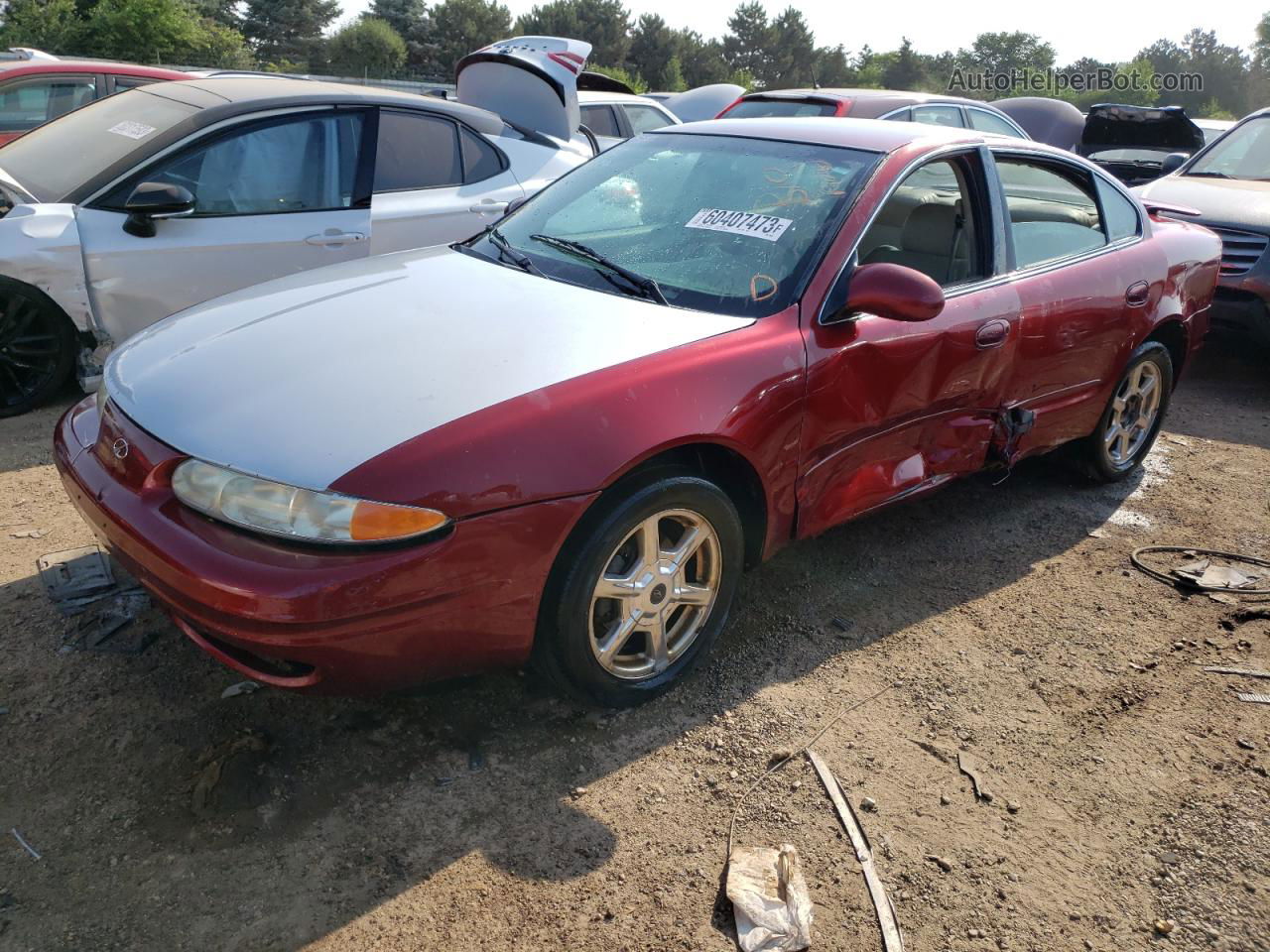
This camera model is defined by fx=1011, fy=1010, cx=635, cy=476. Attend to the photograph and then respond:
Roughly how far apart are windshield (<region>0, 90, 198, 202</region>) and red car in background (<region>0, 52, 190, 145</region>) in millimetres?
2264

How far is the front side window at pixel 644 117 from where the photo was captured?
33.0 ft

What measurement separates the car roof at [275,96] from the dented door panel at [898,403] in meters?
3.30

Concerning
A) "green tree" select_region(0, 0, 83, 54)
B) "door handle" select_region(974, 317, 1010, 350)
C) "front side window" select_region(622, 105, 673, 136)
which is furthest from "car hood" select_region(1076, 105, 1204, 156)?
"green tree" select_region(0, 0, 83, 54)

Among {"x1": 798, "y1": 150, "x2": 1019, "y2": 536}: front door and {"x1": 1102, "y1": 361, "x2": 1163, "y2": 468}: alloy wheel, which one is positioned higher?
{"x1": 798, "y1": 150, "x2": 1019, "y2": 536}: front door

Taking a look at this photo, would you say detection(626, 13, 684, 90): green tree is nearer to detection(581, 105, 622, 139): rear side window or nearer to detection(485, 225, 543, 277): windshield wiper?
detection(581, 105, 622, 139): rear side window

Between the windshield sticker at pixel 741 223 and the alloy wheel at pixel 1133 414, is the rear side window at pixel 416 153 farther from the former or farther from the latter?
the alloy wheel at pixel 1133 414

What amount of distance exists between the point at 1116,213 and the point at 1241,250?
2939mm

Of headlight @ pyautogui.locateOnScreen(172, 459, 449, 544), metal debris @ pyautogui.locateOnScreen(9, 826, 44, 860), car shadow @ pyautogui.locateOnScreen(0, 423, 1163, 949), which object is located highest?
headlight @ pyautogui.locateOnScreen(172, 459, 449, 544)

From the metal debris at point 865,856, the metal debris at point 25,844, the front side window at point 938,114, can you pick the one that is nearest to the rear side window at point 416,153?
the metal debris at point 25,844

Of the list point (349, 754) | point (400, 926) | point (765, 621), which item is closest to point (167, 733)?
point (349, 754)

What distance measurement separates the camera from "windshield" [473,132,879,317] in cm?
305

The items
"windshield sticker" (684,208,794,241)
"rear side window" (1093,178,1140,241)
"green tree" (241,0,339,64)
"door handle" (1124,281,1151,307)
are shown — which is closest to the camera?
"windshield sticker" (684,208,794,241)

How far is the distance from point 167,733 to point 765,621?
72.6 inches

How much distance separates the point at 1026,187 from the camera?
3.90 m
